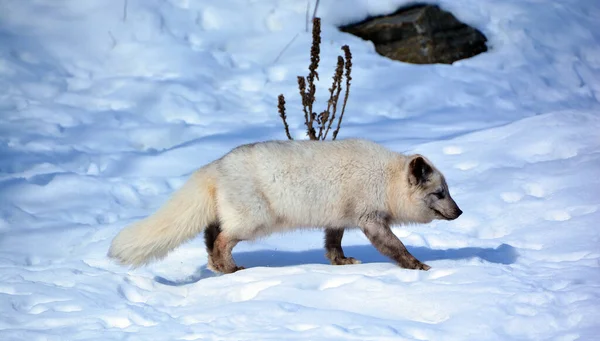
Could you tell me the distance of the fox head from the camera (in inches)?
197

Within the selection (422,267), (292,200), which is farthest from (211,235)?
(422,267)

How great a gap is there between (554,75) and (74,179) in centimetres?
603

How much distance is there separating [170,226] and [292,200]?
74 centimetres

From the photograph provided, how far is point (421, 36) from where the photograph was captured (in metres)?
9.92

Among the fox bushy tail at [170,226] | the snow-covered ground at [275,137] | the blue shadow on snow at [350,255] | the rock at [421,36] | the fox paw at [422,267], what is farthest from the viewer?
the rock at [421,36]

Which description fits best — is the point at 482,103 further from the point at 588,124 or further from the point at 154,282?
the point at 154,282

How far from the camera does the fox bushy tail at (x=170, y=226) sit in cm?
466

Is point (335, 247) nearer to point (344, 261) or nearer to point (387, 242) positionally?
point (344, 261)

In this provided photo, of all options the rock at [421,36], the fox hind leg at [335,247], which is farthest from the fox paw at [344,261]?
the rock at [421,36]

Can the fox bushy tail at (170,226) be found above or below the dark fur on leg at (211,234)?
above

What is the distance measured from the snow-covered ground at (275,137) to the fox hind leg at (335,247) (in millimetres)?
179

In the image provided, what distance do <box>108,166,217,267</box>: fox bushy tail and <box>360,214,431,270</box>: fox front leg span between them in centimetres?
95

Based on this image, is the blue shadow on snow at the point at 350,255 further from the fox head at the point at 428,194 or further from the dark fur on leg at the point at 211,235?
the fox head at the point at 428,194

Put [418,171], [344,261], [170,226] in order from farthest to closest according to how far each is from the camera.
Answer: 1. [344,261]
2. [418,171]
3. [170,226]
